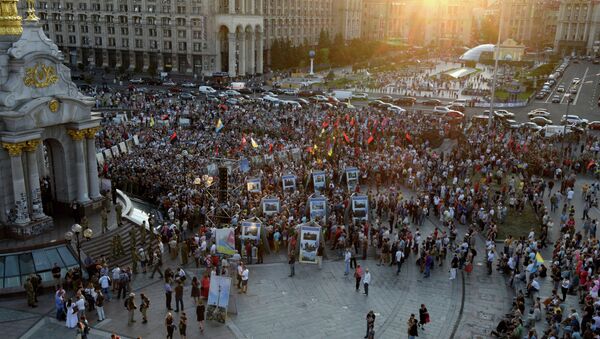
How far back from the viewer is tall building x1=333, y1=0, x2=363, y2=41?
15025 cm

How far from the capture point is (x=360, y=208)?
3312 centimetres

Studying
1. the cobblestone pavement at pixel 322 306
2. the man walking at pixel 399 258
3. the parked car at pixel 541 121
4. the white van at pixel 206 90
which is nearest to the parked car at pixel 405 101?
the parked car at pixel 541 121

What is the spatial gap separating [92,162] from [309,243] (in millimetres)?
13021

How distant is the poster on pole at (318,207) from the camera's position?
3222 cm

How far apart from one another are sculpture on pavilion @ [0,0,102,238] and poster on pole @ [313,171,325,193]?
14.9 m

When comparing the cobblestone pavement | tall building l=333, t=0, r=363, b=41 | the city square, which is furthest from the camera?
tall building l=333, t=0, r=363, b=41

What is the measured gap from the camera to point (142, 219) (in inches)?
1259

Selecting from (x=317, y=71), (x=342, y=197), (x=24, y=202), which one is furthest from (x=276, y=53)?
(x=24, y=202)

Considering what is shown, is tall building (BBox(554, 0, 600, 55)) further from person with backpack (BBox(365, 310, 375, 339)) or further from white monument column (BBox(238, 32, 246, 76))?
person with backpack (BBox(365, 310, 375, 339))

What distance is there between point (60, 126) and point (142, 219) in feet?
22.3

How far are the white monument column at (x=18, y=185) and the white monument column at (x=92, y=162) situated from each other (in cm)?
412

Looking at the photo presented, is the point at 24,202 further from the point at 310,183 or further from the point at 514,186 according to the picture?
the point at 514,186

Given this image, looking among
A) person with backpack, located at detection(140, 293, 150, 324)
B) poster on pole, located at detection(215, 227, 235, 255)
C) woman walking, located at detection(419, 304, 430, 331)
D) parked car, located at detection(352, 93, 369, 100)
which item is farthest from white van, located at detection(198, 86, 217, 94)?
woman walking, located at detection(419, 304, 430, 331)

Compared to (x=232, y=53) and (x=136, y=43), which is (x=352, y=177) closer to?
(x=232, y=53)
